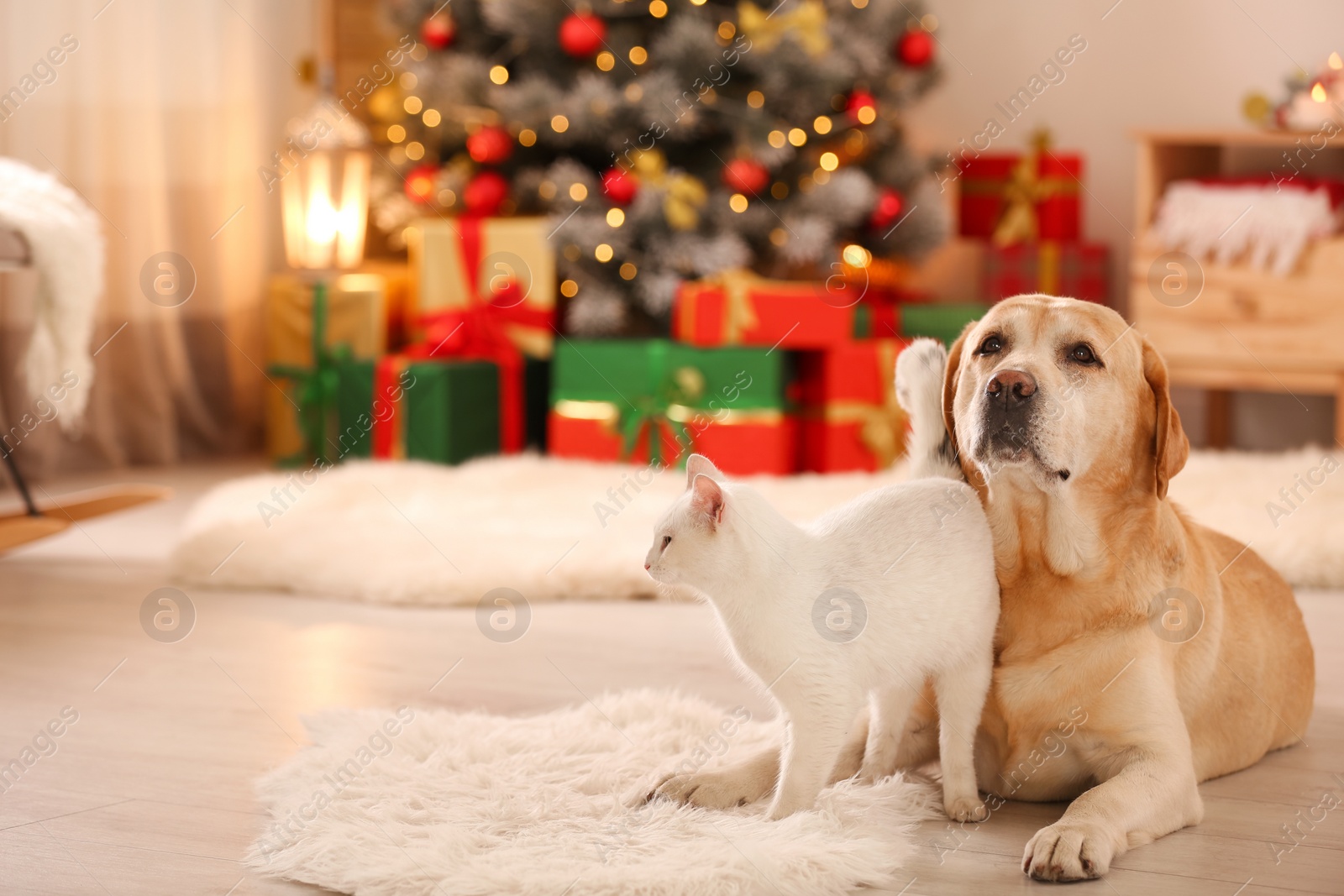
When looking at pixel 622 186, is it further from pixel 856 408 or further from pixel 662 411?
pixel 856 408

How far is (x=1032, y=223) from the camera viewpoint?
180 inches

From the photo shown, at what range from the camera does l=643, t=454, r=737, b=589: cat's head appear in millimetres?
1446

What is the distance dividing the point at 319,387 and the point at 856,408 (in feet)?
5.68

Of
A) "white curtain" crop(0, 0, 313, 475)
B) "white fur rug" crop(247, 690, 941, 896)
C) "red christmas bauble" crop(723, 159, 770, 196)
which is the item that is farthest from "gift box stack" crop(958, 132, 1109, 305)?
"white fur rug" crop(247, 690, 941, 896)

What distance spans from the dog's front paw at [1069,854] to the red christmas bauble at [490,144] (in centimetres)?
313

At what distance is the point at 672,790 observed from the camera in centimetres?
156

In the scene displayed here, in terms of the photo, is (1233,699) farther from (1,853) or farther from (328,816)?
(1,853)

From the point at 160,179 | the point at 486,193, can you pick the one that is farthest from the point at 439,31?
the point at 160,179

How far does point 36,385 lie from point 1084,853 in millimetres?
2385

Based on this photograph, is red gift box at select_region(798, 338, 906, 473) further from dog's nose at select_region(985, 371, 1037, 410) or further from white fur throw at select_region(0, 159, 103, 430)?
dog's nose at select_region(985, 371, 1037, 410)

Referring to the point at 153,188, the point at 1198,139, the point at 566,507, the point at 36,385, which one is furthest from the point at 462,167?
the point at 1198,139

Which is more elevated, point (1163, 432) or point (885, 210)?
point (885, 210)

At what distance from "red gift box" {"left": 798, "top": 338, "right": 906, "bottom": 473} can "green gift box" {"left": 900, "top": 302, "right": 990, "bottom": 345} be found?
0.06 meters

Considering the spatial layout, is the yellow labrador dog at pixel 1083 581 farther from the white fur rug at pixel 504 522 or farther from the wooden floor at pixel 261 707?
the white fur rug at pixel 504 522
